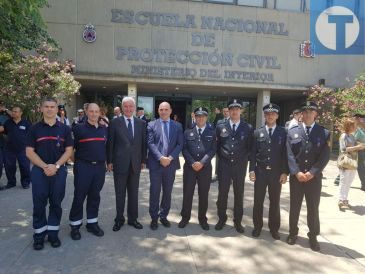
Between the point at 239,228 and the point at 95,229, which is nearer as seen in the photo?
the point at 95,229

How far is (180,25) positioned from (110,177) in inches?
357

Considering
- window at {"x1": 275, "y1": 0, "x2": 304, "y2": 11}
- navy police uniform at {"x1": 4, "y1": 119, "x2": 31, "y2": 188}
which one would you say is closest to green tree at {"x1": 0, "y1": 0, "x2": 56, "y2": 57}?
navy police uniform at {"x1": 4, "y1": 119, "x2": 31, "y2": 188}

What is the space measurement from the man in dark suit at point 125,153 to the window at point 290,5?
1387cm

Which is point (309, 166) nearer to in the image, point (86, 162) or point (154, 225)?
point (154, 225)

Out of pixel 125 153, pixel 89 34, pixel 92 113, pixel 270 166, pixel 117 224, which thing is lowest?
pixel 117 224

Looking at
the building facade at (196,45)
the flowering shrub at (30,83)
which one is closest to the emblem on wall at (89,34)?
the building facade at (196,45)

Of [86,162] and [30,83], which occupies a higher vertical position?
[30,83]

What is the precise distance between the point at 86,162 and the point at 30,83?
24.7ft

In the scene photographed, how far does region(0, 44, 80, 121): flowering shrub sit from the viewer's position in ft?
35.3

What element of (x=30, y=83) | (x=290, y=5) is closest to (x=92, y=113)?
(x=30, y=83)

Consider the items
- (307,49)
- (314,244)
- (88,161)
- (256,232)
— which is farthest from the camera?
(307,49)

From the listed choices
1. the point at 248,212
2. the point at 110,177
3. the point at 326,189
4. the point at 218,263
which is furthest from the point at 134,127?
the point at 326,189

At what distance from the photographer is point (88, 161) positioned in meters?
4.73

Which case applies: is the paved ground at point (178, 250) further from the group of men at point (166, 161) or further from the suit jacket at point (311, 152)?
the suit jacket at point (311, 152)
